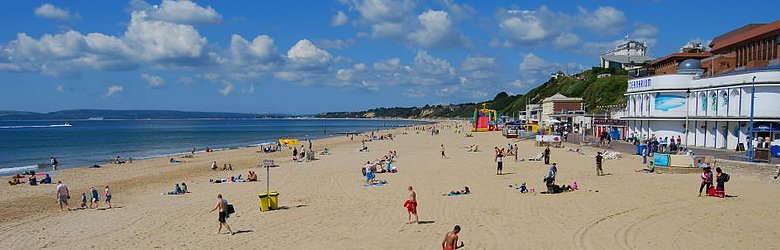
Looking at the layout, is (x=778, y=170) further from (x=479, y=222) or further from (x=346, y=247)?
(x=346, y=247)

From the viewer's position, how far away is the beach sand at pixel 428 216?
11.2 metres

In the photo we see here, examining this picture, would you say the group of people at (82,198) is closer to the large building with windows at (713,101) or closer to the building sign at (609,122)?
the large building with windows at (713,101)

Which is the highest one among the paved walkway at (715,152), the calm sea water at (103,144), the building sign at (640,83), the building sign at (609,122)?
the building sign at (640,83)

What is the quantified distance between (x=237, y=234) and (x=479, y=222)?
5.16 meters

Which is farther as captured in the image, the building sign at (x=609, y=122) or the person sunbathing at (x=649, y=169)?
the building sign at (x=609, y=122)

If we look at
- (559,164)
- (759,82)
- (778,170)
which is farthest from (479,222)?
(759,82)

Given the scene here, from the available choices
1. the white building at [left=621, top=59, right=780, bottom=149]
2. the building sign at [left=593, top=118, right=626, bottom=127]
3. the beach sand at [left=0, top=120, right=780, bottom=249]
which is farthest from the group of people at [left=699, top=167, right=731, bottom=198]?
the building sign at [left=593, top=118, right=626, bottom=127]

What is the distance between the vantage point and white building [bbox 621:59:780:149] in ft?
84.0

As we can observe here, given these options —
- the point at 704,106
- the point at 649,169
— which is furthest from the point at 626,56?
the point at 649,169

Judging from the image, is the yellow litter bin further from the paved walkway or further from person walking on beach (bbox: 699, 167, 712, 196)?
the paved walkway

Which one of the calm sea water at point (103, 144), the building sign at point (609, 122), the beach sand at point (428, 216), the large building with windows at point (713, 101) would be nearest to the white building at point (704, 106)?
the large building with windows at point (713, 101)

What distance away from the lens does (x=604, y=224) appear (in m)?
11.9

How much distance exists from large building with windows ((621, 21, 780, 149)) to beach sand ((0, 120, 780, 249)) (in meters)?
7.77

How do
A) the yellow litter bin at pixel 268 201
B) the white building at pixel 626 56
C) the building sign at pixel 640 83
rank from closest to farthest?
the yellow litter bin at pixel 268 201, the building sign at pixel 640 83, the white building at pixel 626 56
